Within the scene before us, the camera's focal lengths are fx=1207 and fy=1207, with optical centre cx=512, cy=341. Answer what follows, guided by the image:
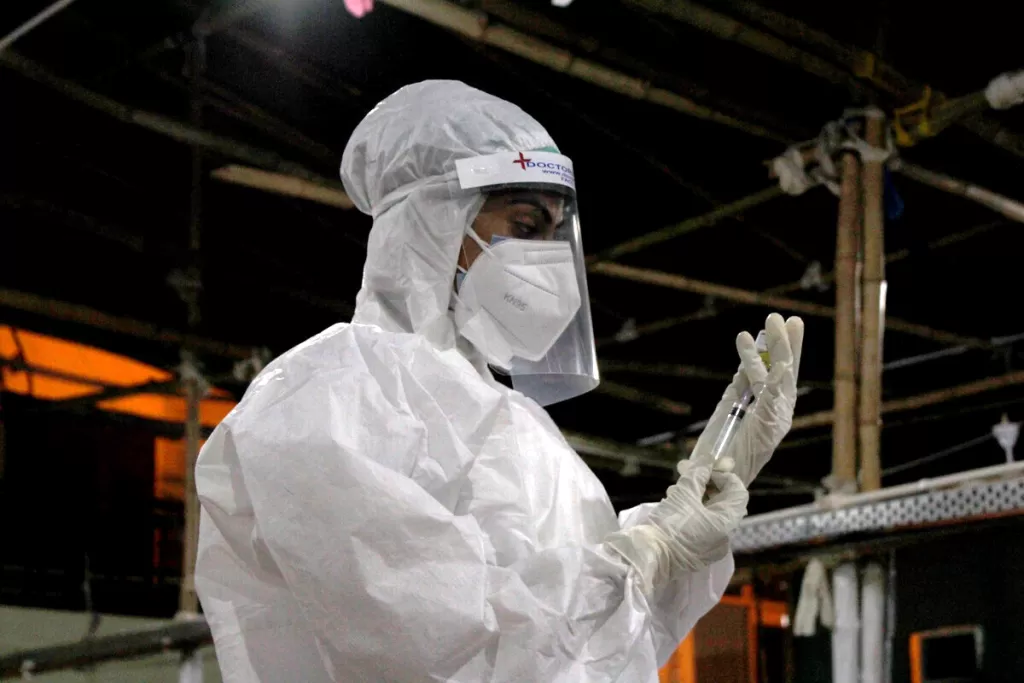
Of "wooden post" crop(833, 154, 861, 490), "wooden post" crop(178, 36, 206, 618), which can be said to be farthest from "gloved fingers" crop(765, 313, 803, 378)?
"wooden post" crop(178, 36, 206, 618)

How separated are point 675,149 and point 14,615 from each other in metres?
3.10

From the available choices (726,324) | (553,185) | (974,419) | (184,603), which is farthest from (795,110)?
(184,603)

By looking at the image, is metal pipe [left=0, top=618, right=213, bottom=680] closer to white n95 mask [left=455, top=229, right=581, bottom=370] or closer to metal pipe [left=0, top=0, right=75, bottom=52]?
metal pipe [left=0, top=0, right=75, bottom=52]

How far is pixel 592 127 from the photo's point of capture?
3.21m

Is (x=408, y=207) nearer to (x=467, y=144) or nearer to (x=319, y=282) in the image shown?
(x=467, y=144)

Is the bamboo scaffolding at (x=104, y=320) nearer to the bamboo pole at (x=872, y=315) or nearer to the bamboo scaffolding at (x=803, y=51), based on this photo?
the bamboo scaffolding at (x=803, y=51)

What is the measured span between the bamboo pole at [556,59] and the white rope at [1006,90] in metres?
0.59

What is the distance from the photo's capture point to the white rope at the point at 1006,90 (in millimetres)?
2496

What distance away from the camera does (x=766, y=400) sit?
155 cm

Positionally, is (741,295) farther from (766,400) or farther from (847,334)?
(766,400)

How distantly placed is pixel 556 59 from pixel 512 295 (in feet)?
4.43

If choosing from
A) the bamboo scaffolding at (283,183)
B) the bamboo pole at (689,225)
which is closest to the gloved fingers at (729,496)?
the bamboo pole at (689,225)

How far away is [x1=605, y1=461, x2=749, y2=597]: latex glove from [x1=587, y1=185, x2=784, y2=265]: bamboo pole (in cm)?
188

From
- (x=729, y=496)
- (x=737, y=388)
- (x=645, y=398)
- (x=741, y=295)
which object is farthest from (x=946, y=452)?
(x=729, y=496)
